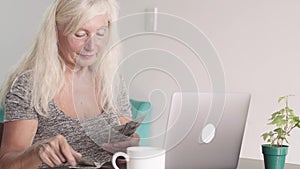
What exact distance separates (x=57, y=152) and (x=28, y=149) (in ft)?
0.62

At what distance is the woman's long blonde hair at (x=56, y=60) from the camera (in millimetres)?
1544

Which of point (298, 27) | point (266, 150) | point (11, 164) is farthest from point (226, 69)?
point (11, 164)

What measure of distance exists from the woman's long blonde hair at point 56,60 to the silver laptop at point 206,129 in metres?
0.32

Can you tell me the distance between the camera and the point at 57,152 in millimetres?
1132

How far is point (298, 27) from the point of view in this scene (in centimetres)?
249

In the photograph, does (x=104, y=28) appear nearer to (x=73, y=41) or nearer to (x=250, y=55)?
(x=73, y=41)

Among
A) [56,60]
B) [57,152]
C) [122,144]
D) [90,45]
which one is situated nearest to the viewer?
[57,152]

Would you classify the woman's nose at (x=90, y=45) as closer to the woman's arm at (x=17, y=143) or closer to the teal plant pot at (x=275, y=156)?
the woman's arm at (x=17, y=143)

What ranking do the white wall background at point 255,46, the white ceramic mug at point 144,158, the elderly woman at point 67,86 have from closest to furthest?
1. the white ceramic mug at point 144,158
2. the elderly woman at point 67,86
3. the white wall background at point 255,46

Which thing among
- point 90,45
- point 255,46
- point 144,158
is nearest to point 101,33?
point 90,45

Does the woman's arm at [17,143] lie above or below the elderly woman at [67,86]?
below

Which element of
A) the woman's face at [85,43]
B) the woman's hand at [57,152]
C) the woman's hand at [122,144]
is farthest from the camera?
the woman's face at [85,43]

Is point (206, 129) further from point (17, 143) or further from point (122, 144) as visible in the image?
point (17, 143)

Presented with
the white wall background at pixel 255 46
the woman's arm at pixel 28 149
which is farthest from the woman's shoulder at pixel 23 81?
the white wall background at pixel 255 46
